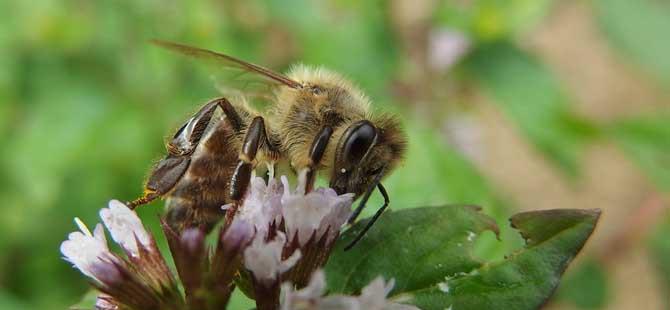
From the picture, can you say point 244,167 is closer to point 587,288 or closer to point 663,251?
point 663,251

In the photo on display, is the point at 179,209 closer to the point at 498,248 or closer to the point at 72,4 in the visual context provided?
the point at 498,248

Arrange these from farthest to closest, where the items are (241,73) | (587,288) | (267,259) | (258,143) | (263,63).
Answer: (263,63), (587,288), (241,73), (258,143), (267,259)

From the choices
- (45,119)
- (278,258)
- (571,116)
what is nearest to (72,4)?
(45,119)

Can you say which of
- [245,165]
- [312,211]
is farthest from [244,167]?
[312,211]

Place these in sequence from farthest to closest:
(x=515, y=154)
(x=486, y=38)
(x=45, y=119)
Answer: (x=515, y=154) < (x=45, y=119) < (x=486, y=38)

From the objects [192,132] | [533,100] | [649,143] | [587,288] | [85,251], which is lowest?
[587,288]

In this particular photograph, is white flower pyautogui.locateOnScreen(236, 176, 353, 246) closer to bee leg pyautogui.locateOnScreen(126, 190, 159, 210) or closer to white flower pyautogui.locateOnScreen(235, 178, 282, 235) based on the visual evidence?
white flower pyautogui.locateOnScreen(235, 178, 282, 235)

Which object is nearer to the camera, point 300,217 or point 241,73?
point 300,217
